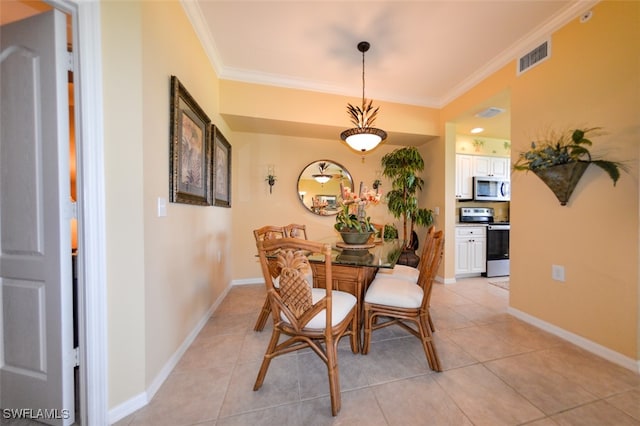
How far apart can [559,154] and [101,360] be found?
3407 millimetres

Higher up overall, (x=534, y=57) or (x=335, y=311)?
(x=534, y=57)

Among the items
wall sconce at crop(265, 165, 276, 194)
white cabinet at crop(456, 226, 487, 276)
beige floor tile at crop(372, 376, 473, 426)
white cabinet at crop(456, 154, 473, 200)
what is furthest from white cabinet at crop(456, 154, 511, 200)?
beige floor tile at crop(372, 376, 473, 426)

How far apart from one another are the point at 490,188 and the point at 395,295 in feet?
12.0

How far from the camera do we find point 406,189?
3523 mm

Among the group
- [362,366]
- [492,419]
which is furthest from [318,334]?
[492,419]

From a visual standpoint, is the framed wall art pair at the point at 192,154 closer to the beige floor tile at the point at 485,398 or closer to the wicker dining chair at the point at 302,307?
the wicker dining chair at the point at 302,307

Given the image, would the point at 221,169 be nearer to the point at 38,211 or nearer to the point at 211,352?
the point at 38,211

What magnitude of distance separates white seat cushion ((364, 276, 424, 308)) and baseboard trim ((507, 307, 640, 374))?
1.43 m

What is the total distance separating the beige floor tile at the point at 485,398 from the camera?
117 cm

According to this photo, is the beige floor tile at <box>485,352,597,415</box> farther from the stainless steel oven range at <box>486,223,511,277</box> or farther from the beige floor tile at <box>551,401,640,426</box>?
the stainless steel oven range at <box>486,223,511,277</box>

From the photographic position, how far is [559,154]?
5.94 ft

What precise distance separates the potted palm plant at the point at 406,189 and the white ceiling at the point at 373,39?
0.92 m

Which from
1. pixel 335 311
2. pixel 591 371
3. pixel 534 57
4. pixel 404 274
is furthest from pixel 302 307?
pixel 534 57

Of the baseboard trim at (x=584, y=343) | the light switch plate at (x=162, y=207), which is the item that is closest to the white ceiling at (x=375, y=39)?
the light switch plate at (x=162, y=207)
